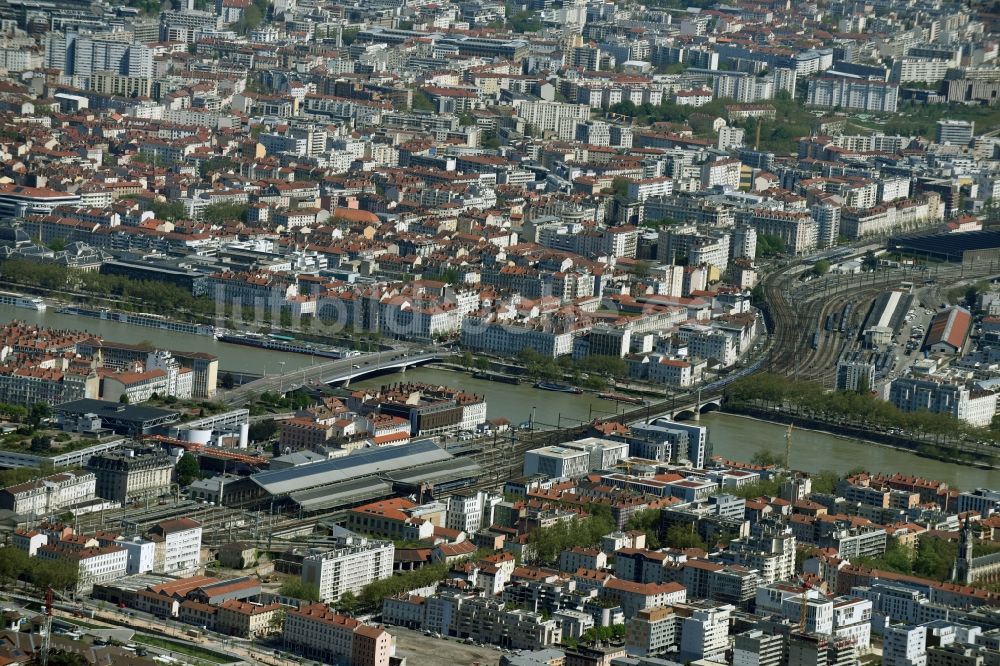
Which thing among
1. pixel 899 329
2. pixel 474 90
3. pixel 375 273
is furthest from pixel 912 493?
pixel 474 90

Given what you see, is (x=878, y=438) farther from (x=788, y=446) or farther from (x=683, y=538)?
(x=683, y=538)

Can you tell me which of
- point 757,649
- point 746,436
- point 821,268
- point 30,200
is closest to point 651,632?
point 757,649

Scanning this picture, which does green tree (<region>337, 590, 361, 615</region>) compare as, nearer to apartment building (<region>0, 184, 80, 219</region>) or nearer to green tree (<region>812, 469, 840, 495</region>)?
green tree (<region>812, 469, 840, 495</region>)

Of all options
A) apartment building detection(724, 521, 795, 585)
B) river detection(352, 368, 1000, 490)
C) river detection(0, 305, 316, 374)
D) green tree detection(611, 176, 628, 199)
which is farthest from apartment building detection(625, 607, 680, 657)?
green tree detection(611, 176, 628, 199)

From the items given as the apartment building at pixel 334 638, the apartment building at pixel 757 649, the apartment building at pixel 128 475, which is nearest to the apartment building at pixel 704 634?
the apartment building at pixel 757 649

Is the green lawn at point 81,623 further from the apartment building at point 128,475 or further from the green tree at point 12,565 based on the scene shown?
the apartment building at point 128,475

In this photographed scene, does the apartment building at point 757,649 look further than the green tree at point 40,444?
No
